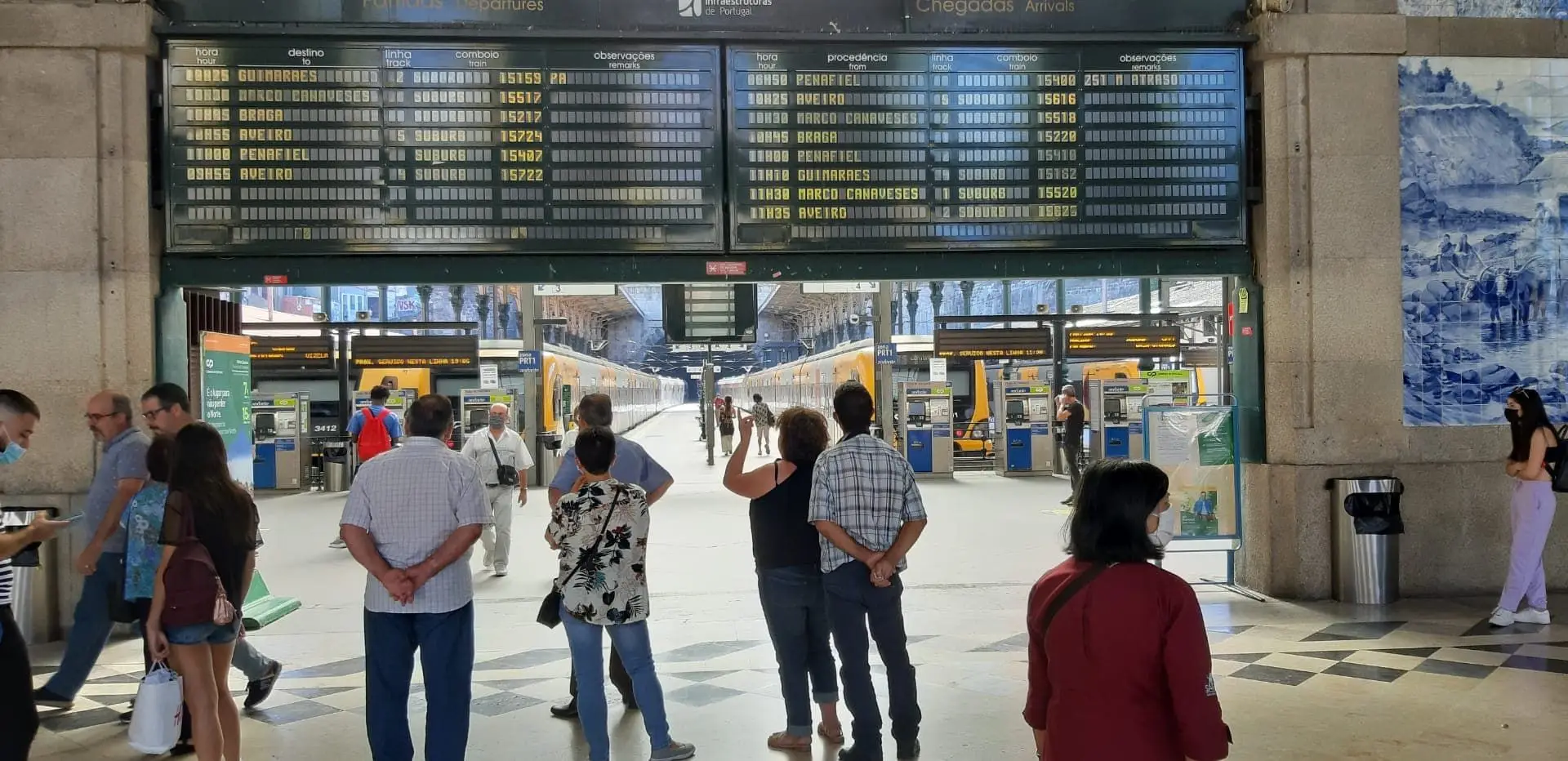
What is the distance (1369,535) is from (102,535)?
22.7 feet

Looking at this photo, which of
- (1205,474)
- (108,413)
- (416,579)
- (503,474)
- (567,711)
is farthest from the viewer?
(503,474)

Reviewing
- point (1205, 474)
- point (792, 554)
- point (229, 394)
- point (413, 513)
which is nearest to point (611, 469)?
point (792, 554)

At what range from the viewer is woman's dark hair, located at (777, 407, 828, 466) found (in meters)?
4.62

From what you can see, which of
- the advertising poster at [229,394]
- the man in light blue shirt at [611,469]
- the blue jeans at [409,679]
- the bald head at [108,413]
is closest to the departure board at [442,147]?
the advertising poster at [229,394]

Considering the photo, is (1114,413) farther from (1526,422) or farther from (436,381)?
(1526,422)

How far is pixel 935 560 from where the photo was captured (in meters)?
10.4

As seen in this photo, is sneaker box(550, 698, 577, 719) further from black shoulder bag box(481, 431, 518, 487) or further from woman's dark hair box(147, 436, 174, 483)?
black shoulder bag box(481, 431, 518, 487)

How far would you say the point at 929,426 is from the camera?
21656 millimetres

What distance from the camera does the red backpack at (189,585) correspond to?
3.96m

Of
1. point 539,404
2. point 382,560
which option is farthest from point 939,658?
point 539,404

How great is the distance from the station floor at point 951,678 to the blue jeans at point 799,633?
0.21 meters

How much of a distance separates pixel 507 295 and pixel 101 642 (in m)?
33.5

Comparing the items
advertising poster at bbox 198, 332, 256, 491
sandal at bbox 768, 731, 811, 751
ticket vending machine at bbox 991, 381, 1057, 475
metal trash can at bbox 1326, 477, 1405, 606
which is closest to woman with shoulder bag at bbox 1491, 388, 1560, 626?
metal trash can at bbox 1326, 477, 1405, 606

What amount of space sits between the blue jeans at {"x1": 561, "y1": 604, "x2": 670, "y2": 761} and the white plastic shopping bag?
1.39 meters
